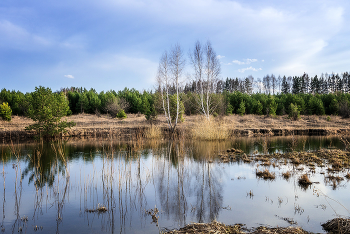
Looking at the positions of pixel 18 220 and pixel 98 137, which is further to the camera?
pixel 98 137

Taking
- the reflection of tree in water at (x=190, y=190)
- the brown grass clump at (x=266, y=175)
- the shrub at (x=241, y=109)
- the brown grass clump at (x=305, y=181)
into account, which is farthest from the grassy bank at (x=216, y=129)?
the brown grass clump at (x=305, y=181)

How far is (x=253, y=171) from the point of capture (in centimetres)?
848

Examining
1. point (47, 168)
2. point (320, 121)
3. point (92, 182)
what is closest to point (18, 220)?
point (92, 182)

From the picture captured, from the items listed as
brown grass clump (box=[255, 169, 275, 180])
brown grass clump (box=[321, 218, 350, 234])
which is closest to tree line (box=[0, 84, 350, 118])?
brown grass clump (box=[255, 169, 275, 180])

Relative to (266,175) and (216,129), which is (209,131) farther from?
(266,175)

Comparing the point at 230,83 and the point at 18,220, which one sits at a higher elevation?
the point at 230,83

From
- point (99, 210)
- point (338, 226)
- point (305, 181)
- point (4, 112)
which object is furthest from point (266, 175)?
point (4, 112)

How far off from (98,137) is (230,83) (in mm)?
55244

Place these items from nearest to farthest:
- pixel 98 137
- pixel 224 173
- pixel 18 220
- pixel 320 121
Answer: pixel 18 220
pixel 224 173
pixel 98 137
pixel 320 121

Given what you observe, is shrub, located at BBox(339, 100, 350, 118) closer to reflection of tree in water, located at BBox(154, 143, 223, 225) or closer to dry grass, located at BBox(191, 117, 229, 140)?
dry grass, located at BBox(191, 117, 229, 140)

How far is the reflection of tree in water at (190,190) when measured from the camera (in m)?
4.99

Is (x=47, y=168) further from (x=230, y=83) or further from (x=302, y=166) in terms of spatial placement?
(x=230, y=83)

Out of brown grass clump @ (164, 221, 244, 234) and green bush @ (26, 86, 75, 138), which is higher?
green bush @ (26, 86, 75, 138)

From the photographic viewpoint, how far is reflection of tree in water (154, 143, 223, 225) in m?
4.99
